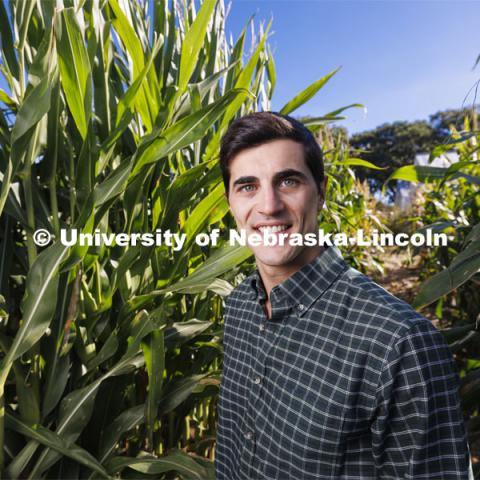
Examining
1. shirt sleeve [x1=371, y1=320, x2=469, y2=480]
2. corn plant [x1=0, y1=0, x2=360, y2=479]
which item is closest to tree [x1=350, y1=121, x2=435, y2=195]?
corn plant [x1=0, y1=0, x2=360, y2=479]

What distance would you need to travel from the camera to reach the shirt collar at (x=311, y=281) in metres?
0.57

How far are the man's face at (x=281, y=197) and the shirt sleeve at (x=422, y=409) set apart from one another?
19cm

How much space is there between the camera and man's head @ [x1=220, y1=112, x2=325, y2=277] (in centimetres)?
57

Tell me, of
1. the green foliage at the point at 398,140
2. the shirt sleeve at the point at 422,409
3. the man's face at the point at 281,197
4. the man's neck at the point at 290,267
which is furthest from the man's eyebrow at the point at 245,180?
the green foliage at the point at 398,140

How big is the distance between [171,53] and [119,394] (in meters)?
0.79

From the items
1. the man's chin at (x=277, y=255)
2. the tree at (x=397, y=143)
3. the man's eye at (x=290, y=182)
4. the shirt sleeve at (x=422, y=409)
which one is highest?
the tree at (x=397, y=143)

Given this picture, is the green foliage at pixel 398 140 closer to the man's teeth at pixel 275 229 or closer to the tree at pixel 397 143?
the tree at pixel 397 143

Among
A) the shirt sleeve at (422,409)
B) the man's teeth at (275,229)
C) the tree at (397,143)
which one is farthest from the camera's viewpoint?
the tree at (397,143)

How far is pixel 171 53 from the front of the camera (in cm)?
103

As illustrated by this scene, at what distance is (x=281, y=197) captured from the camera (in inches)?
22.7

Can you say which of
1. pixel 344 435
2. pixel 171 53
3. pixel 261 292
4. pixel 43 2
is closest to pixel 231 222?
pixel 171 53

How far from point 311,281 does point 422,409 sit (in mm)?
205

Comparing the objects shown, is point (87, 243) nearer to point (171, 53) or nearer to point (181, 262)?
point (181, 262)

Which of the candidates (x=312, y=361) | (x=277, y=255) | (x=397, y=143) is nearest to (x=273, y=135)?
(x=277, y=255)
